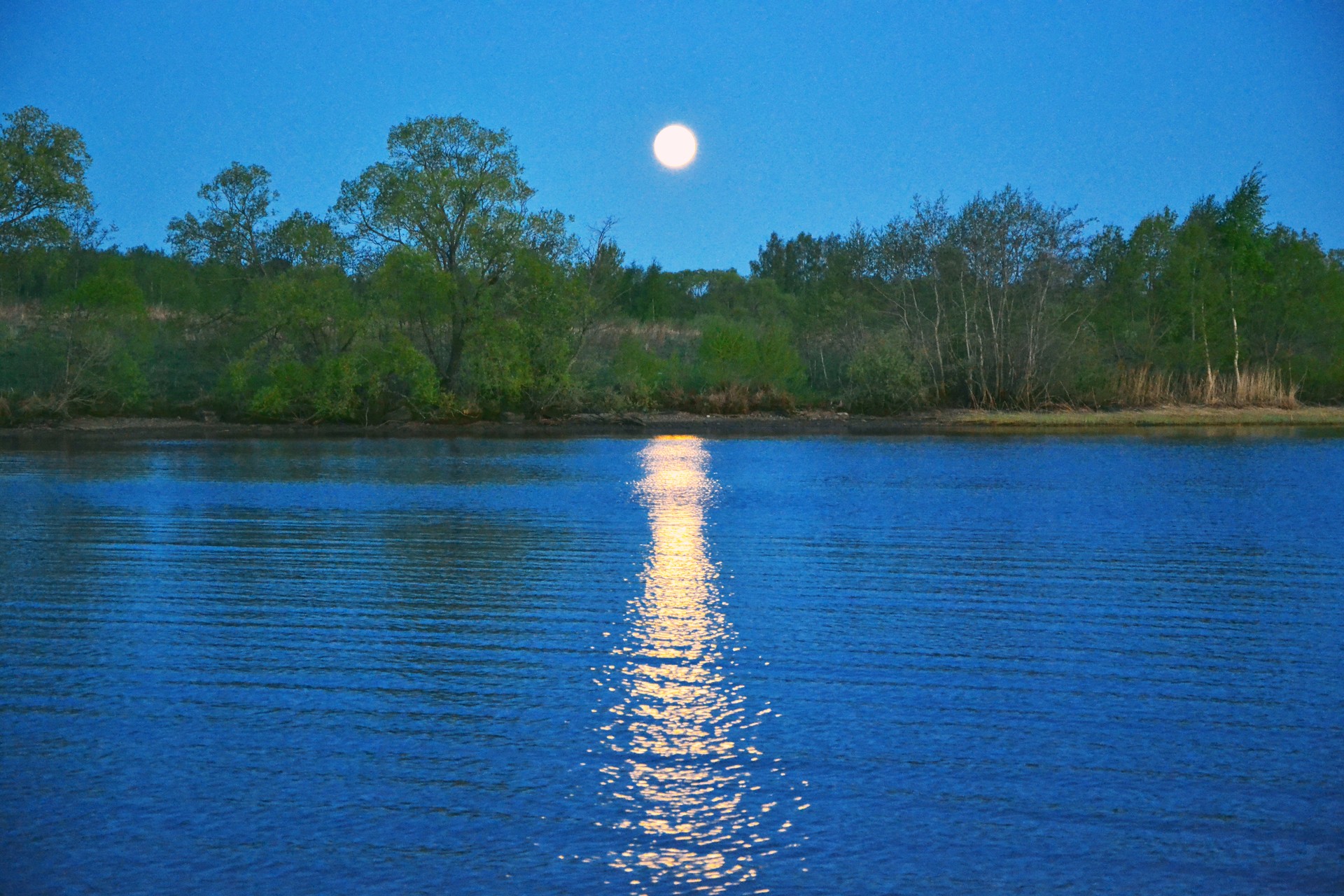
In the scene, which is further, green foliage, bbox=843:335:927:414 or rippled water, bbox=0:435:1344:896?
green foliage, bbox=843:335:927:414

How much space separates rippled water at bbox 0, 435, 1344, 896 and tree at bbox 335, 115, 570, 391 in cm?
3646

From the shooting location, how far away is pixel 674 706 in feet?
33.6

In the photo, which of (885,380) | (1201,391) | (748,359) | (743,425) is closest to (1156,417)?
(1201,391)

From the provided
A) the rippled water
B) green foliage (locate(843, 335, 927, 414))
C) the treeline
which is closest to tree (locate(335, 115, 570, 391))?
the treeline

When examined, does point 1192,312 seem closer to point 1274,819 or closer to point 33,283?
point 1274,819

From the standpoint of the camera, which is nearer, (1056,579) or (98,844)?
(98,844)

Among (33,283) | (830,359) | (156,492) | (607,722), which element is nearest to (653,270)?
(830,359)

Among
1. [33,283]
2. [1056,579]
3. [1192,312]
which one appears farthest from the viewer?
[33,283]

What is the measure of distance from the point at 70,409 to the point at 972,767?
186ft

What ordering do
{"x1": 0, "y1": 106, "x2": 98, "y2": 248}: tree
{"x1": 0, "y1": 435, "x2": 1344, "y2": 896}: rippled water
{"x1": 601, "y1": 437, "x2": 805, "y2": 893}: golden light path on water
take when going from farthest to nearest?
{"x1": 0, "y1": 106, "x2": 98, "y2": 248}: tree, {"x1": 0, "y1": 435, "x2": 1344, "y2": 896}: rippled water, {"x1": 601, "y1": 437, "x2": 805, "y2": 893}: golden light path on water

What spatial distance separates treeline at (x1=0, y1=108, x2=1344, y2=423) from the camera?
2196 inches

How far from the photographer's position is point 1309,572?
56.3 ft

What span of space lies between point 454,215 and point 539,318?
6.52 m

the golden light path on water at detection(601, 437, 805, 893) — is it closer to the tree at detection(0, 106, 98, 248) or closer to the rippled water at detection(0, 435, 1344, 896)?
the rippled water at detection(0, 435, 1344, 896)
